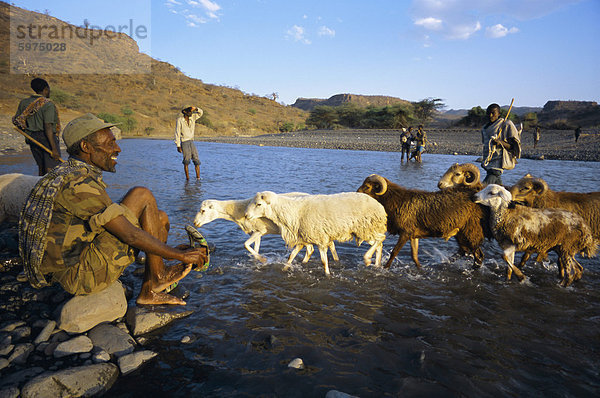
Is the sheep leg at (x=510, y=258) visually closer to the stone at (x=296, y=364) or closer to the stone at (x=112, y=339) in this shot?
the stone at (x=296, y=364)

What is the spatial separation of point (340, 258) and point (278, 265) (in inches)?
51.1

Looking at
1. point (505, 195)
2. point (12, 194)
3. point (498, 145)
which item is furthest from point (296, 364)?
point (498, 145)

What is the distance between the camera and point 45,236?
3.24m

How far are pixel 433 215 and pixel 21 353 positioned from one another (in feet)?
19.6

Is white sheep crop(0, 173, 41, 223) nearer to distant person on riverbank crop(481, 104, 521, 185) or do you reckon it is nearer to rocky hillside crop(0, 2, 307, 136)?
distant person on riverbank crop(481, 104, 521, 185)

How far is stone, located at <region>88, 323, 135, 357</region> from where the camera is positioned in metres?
3.50

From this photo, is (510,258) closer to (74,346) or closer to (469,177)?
(469,177)

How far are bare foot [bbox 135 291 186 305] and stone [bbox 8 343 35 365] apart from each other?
1157 millimetres

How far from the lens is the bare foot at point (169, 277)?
14.1ft

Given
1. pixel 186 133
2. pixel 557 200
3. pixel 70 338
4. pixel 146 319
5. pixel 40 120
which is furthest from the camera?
pixel 186 133

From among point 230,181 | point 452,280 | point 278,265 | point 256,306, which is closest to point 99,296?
point 256,306

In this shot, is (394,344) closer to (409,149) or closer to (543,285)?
(543,285)

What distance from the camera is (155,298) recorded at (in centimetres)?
434

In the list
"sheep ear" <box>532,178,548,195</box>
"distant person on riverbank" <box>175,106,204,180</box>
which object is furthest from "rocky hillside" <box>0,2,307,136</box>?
"sheep ear" <box>532,178,548,195</box>
